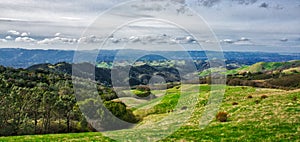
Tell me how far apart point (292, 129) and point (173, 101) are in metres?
67.9

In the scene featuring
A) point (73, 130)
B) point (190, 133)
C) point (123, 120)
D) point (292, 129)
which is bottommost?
point (73, 130)

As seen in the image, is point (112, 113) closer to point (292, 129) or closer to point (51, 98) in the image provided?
point (51, 98)

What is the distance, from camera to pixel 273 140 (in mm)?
24734

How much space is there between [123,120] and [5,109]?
42.1 metres

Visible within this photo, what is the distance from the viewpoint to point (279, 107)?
124ft

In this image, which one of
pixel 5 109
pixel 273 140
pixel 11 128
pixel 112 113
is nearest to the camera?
pixel 273 140

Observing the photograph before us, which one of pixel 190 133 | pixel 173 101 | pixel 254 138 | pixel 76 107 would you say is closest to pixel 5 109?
pixel 76 107

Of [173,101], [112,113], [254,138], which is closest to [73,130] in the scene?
[112,113]

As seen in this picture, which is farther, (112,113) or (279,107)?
(112,113)

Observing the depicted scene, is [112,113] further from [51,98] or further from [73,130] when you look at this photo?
[51,98]

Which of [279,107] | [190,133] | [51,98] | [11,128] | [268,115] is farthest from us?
[51,98]

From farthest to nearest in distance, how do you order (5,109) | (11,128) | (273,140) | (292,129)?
1. (5,109)
2. (11,128)
3. (292,129)
4. (273,140)

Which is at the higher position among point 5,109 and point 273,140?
point 273,140

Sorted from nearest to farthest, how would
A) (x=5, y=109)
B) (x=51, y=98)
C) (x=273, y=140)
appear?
(x=273, y=140)
(x=5, y=109)
(x=51, y=98)
